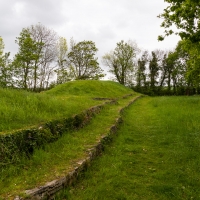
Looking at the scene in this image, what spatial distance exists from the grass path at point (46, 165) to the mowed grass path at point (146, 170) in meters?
0.46

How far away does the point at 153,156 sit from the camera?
6.23m

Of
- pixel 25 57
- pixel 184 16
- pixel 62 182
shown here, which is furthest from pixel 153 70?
pixel 62 182

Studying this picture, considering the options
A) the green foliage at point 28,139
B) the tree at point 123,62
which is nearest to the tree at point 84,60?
the tree at point 123,62

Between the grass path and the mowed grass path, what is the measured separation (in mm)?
460

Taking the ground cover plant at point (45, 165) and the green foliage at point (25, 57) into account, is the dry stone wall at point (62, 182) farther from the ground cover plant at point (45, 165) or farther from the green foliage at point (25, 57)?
the green foliage at point (25, 57)

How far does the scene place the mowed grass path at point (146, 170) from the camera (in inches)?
161

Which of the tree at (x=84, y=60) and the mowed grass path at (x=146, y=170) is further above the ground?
the tree at (x=84, y=60)

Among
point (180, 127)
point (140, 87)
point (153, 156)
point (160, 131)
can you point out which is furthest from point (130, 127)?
point (140, 87)

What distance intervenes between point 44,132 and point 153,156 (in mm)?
3296

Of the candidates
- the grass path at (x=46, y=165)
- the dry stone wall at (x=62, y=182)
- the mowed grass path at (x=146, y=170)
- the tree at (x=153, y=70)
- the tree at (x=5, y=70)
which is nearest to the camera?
the dry stone wall at (x=62, y=182)

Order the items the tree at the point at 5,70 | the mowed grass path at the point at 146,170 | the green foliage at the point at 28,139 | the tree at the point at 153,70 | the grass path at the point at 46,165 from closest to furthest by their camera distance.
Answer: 1. the grass path at the point at 46,165
2. the mowed grass path at the point at 146,170
3. the green foliage at the point at 28,139
4. the tree at the point at 5,70
5. the tree at the point at 153,70

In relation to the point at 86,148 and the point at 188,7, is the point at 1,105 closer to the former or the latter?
the point at 86,148

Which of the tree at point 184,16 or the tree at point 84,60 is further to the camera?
the tree at point 84,60

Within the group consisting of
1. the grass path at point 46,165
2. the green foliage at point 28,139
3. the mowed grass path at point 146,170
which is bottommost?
the mowed grass path at point 146,170
